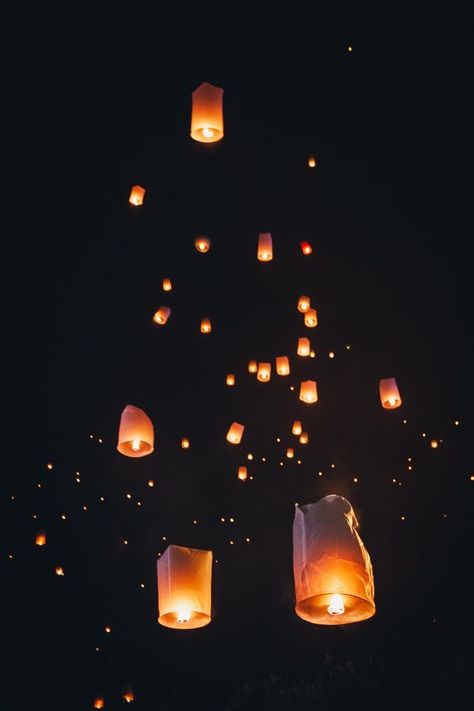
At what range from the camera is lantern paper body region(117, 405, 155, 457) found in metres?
4.49

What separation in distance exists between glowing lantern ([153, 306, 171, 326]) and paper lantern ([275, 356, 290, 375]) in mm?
941

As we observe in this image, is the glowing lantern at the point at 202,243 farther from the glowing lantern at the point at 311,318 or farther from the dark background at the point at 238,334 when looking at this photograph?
the glowing lantern at the point at 311,318

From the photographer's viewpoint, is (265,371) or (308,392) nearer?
(308,392)

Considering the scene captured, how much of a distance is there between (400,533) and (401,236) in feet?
7.46

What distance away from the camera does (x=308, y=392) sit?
596 centimetres

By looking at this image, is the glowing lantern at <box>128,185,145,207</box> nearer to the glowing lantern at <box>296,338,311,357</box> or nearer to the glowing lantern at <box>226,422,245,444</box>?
the glowing lantern at <box>296,338,311,357</box>

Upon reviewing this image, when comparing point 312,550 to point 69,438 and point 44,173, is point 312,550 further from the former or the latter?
point 44,173

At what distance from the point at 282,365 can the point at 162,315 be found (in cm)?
102

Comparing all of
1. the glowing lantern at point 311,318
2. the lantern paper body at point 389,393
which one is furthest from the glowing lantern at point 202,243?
the lantern paper body at point 389,393

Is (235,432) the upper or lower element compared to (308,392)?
lower

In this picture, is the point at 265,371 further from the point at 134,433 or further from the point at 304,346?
the point at 134,433

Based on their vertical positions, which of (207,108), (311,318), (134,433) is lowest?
(134,433)

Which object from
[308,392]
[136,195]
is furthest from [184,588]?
[136,195]

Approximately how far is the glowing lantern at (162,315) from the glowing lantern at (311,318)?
1084mm
